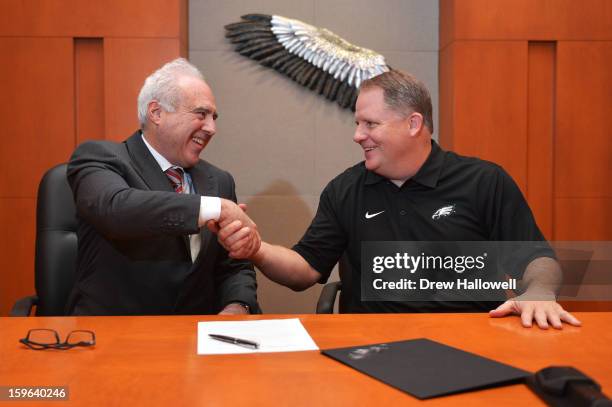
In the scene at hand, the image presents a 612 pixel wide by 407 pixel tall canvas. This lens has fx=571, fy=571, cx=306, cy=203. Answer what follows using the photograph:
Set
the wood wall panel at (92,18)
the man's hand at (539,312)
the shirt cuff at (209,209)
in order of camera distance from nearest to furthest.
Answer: the man's hand at (539,312) → the shirt cuff at (209,209) → the wood wall panel at (92,18)

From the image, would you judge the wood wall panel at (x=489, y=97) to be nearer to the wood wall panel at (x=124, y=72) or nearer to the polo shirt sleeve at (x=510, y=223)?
the polo shirt sleeve at (x=510, y=223)

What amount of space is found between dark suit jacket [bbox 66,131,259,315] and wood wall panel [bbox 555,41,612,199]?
2078 mm

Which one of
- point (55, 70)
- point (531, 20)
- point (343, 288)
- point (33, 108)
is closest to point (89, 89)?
point (55, 70)

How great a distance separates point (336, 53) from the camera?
3406 millimetres


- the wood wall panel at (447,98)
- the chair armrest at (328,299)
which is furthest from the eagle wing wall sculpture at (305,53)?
the chair armrest at (328,299)

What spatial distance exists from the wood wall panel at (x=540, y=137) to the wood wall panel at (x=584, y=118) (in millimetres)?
60

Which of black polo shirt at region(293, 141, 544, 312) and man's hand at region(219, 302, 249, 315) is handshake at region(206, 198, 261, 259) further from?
black polo shirt at region(293, 141, 544, 312)

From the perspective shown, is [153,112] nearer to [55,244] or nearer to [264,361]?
[55,244]

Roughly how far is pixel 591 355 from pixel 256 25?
2.75 meters

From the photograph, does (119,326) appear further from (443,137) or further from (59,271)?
(443,137)

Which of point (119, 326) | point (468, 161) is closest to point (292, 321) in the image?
point (119, 326)

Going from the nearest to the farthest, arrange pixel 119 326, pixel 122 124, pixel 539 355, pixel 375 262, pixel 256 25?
pixel 539 355, pixel 119 326, pixel 375 262, pixel 122 124, pixel 256 25

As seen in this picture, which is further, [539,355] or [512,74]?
[512,74]

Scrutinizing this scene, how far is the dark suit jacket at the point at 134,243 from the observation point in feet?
6.14
